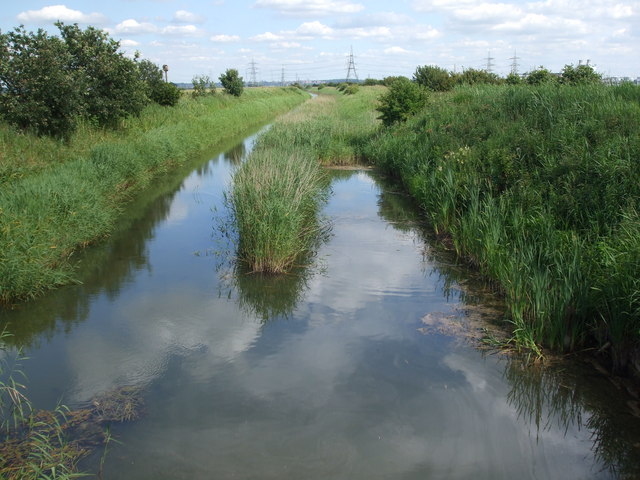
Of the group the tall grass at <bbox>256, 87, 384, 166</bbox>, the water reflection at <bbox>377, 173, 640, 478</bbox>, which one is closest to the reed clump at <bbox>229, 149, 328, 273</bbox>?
the water reflection at <bbox>377, 173, 640, 478</bbox>

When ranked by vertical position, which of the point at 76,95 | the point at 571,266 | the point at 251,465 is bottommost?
the point at 251,465

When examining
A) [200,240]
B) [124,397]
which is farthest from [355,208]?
[124,397]

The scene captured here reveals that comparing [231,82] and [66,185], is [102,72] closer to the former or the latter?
[66,185]

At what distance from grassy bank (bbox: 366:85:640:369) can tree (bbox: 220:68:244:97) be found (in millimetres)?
28694

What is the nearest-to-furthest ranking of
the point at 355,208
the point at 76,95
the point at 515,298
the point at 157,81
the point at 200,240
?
the point at 515,298 → the point at 200,240 → the point at 355,208 → the point at 76,95 → the point at 157,81

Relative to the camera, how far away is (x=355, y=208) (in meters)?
13.6

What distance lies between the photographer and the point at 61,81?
13.8 metres

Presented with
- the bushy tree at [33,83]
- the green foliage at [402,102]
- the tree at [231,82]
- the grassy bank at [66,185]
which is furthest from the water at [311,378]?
the tree at [231,82]

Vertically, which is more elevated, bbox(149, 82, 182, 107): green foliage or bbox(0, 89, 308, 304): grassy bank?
bbox(149, 82, 182, 107): green foliage

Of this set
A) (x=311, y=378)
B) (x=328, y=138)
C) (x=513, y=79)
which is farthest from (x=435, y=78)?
(x=311, y=378)

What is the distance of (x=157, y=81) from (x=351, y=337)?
22.0 metres

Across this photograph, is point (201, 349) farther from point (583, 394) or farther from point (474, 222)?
point (474, 222)

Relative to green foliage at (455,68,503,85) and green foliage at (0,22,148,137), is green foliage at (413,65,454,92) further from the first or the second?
green foliage at (0,22,148,137)

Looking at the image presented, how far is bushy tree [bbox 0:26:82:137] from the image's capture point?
13367 millimetres
